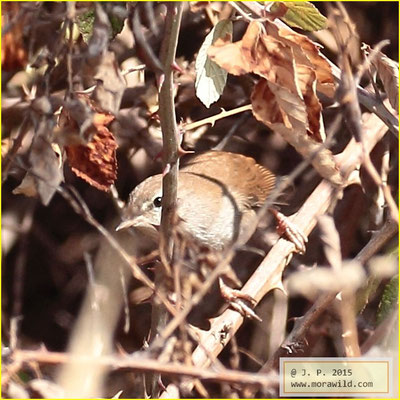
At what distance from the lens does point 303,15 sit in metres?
2.39

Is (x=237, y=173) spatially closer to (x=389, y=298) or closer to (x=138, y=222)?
(x=138, y=222)

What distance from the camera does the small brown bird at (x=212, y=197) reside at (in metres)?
3.46

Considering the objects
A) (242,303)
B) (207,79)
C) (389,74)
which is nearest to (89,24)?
(207,79)

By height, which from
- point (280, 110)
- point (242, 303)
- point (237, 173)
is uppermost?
point (280, 110)

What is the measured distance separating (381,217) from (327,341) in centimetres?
64

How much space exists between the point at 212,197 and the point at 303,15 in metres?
1.49

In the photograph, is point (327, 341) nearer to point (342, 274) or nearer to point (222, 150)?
point (222, 150)

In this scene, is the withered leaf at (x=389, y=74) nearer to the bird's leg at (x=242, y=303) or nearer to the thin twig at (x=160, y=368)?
the bird's leg at (x=242, y=303)

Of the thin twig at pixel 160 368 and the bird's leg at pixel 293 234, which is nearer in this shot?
the thin twig at pixel 160 368

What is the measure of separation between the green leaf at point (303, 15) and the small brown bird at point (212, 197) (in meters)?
1.17

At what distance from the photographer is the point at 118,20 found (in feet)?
7.93

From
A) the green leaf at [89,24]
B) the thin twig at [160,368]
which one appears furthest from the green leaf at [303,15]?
the thin twig at [160,368]

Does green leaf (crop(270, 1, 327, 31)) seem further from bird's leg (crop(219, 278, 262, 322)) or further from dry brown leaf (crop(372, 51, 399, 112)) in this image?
bird's leg (crop(219, 278, 262, 322))

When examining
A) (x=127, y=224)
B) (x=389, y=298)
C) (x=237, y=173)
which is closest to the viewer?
(x=389, y=298)
